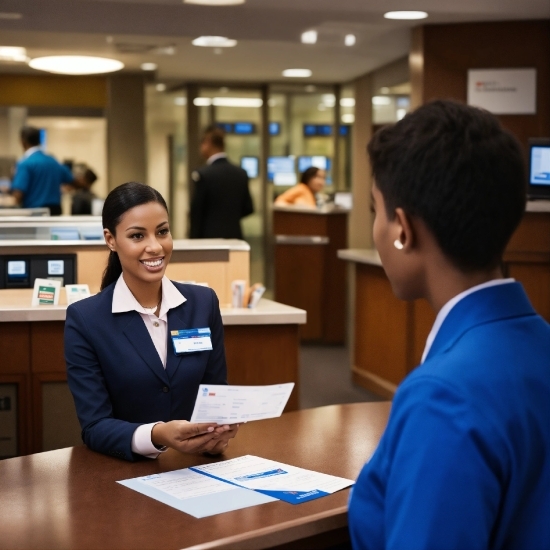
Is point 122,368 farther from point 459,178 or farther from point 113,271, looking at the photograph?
point 459,178

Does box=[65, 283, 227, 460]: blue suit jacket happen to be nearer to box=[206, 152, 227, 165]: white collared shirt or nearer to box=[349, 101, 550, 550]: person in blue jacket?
box=[349, 101, 550, 550]: person in blue jacket

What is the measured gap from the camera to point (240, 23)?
756 centimetres

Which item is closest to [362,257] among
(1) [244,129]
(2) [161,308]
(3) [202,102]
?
(2) [161,308]

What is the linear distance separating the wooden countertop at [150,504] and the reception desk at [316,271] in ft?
21.6

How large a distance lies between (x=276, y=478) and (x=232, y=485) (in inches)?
4.3

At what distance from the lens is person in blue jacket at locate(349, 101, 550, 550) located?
1086mm

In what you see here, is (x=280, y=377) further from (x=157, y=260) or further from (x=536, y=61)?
(x=536, y=61)

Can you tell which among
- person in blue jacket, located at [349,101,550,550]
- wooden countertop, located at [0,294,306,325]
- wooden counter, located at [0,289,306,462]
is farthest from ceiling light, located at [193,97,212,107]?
person in blue jacket, located at [349,101,550,550]

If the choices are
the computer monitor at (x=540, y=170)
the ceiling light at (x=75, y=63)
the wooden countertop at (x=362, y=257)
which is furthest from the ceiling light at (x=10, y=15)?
the computer monitor at (x=540, y=170)

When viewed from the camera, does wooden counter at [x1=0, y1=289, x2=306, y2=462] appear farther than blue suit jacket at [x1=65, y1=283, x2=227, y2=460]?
Yes

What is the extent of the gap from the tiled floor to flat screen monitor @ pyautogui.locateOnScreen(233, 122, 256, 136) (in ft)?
17.2

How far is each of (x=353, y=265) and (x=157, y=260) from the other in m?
4.70

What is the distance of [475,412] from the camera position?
1.10 metres

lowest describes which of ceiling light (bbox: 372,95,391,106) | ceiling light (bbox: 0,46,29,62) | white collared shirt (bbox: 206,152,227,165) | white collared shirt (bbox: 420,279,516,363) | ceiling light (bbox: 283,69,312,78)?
white collared shirt (bbox: 420,279,516,363)
